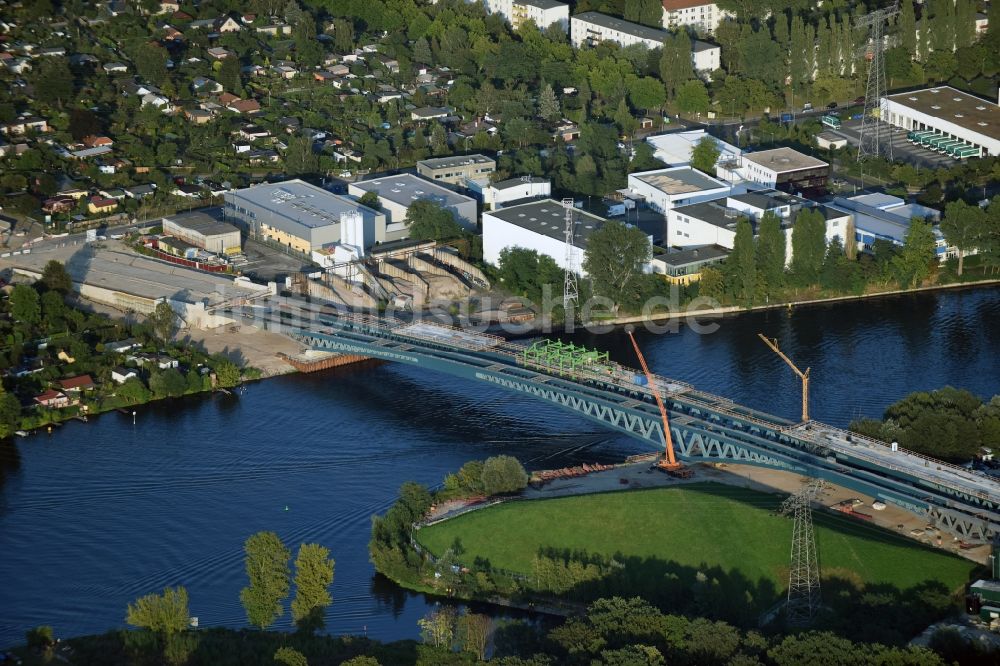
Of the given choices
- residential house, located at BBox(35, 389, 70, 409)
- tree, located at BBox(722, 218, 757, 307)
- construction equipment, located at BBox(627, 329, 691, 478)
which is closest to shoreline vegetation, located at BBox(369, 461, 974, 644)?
construction equipment, located at BBox(627, 329, 691, 478)

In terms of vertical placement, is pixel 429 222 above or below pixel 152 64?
below

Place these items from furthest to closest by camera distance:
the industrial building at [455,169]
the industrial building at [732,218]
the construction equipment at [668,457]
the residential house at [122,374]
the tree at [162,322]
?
1. the industrial building at [455,169]
2. the industrial building at [732,218]
3. the tree at [162,322]
4. the residential house at [122,374]
5. the construction equipment at [668,457]

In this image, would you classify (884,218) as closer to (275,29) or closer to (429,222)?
(429,222)

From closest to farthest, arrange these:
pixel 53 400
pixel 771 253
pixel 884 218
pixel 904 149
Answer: pixel 53 400 → pixel 771 253 → pixel 884 218 → pixel 904 149

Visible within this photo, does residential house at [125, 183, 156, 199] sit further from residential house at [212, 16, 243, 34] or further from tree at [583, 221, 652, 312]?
tree at [583, 221, 652, 312]

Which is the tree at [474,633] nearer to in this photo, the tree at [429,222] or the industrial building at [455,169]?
the tree at [429,222]

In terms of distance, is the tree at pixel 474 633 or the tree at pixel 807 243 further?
the tree at pixel 807 243

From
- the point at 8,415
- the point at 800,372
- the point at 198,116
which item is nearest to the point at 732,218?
the point at 800,372

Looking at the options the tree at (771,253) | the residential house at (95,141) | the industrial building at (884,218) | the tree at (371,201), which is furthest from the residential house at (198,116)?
the industrial building at (884,218)
